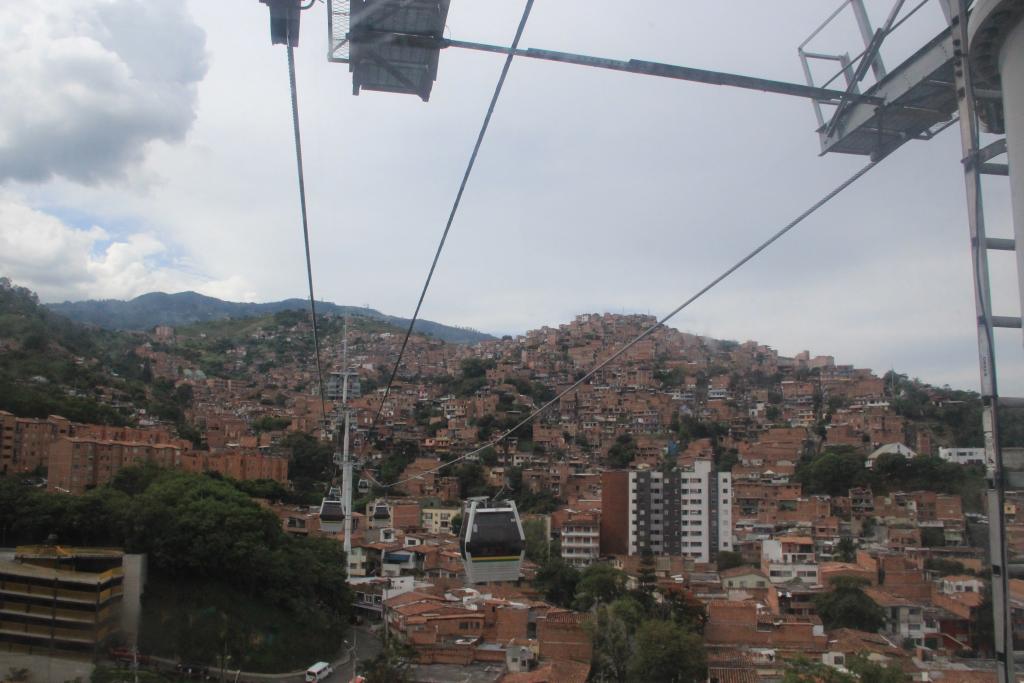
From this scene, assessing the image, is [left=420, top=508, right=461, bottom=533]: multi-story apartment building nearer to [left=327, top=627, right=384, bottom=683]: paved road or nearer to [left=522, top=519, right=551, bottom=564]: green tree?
[left=522, top=519, right=551, bottom=564]: green tree

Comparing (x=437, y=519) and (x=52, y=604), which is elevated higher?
(x=437, y=519)

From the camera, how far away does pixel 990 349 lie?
183 centimetres

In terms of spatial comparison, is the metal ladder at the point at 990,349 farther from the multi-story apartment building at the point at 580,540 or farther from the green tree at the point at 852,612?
the multi-story apartment building at the point at 580,540

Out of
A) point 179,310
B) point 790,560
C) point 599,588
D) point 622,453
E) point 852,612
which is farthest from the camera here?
point 179,310

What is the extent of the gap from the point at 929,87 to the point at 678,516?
20046 millimetres

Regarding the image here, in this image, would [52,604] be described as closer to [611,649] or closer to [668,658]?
[611,649]

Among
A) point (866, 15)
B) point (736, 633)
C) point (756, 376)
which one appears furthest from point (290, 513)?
point (756, 376)

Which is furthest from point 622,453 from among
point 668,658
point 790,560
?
point 668,658

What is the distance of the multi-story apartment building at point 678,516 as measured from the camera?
21547mm

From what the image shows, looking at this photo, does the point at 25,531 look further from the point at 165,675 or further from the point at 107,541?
the point at 165,675

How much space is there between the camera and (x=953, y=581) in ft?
51.0

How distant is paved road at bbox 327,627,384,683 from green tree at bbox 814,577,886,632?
7.42 metres

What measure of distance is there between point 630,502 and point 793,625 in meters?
8.74

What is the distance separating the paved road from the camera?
13.0 metres
